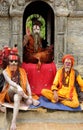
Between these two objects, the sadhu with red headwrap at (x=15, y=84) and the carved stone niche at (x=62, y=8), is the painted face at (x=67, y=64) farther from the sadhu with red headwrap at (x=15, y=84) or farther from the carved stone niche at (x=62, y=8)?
the carved stone niche at (x=62, y=8)

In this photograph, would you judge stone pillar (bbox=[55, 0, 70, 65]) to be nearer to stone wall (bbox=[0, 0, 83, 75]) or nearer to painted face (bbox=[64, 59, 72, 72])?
stone wall (bbox=[0, 0, 83, 75])

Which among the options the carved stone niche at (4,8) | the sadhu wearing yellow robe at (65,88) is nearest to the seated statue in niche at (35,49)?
the carved stone niche at (4,8)

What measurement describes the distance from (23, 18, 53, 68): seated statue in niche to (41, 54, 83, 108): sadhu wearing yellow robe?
3.92ft

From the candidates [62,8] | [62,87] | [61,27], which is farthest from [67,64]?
[62,8]

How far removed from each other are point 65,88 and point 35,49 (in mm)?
1796

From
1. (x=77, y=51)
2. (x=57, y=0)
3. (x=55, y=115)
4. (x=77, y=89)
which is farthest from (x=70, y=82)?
(x=57, y=0)

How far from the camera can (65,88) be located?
770cm

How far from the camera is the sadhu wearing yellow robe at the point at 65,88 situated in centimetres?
748

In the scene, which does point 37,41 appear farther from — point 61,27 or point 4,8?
point 4,8

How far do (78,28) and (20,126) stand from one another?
291 centimetres

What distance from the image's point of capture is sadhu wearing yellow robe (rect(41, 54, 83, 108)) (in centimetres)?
748

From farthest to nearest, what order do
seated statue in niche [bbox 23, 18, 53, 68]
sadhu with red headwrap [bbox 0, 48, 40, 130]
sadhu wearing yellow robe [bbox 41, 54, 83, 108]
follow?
seated statue in niche [bbox 23, 18, 53, 68] < sadhu wearing yellow robe [bbox 41, 54, 83, 108] < sadhu with red headwrap [bbox 0, 48, 40, 130]

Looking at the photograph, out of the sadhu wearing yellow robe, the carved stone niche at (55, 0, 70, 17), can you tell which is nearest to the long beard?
the carved stone niche at (55, 0, 70, 17)

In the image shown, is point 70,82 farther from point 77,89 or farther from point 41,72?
point 41,72
